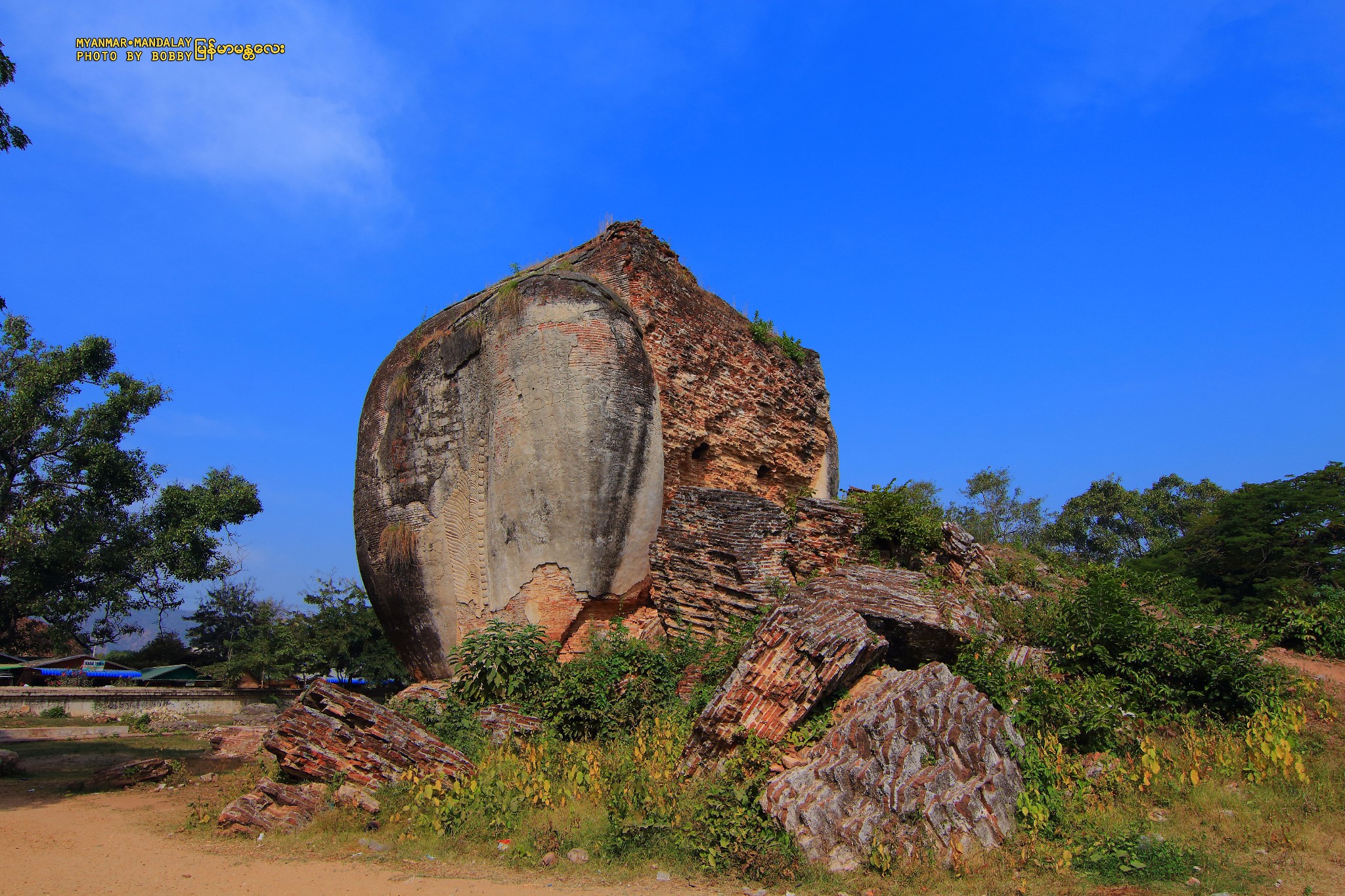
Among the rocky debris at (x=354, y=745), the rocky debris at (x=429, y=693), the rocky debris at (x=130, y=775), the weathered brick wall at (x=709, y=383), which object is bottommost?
the rocky debris at (x=130, y=775)

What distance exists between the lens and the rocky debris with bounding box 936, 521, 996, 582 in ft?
33.5

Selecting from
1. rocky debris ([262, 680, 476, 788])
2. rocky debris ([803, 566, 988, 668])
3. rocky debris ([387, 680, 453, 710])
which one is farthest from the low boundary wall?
rocky debris ([803, 566, 988, 668])

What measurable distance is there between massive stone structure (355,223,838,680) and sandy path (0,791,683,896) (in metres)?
4.36

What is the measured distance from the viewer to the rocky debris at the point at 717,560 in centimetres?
1001


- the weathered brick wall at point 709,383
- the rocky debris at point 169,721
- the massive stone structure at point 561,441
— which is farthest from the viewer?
the rocky debris at point 169,721

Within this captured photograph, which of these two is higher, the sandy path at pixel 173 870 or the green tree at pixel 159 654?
the green tree at pixel 159 654

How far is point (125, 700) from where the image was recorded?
19.3 metres

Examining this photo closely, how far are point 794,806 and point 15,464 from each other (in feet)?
89.9

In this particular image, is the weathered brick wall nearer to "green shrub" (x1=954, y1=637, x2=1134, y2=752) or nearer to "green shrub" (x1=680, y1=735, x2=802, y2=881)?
"green shrub" (x1=954, y1=637, x2=1134, y2=752)

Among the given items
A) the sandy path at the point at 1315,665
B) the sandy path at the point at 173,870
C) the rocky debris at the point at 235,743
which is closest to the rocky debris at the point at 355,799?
the sandy path at the point at 173,870

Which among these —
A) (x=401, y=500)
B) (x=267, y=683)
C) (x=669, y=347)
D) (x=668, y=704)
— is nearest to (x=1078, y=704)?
(x=668, y=704)

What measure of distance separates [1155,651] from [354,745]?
8.06 metres

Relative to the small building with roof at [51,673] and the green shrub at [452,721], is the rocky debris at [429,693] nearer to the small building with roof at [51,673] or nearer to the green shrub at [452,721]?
the green shrub at [452,721]

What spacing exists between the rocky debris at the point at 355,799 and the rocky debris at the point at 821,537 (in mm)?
5405
